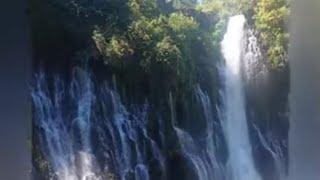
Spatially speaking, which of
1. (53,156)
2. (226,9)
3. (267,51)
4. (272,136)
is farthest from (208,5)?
(53,156)

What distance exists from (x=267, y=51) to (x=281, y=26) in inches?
6.2

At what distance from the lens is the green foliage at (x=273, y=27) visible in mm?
3182

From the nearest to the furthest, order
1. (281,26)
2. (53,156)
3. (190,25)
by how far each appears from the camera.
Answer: (53,156) → (190,25) → (281,26)

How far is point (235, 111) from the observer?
10.1 feet

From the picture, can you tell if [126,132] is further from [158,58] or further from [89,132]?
[158,58]

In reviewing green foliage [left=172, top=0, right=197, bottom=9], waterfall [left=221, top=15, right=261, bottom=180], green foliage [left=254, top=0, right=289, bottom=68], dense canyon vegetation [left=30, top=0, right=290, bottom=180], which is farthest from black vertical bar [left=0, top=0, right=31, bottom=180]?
green foliage [left=254, top=0, right=289, bottom=68]

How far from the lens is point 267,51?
10.5 ft

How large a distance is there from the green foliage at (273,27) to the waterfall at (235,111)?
124mm

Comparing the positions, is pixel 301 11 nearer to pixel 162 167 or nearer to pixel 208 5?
pixel 208 5

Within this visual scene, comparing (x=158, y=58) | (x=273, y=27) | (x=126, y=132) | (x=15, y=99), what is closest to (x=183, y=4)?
(x=158, y=58)

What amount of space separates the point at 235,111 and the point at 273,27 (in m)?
0.45

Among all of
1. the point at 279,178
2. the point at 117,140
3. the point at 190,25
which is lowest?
the point at 279,178

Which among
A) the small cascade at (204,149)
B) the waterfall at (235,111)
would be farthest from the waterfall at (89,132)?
the waterfall at (235,111)

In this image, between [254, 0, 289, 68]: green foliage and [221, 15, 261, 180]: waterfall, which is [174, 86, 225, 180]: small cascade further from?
[254, 0, 289, 68]: green foliage
